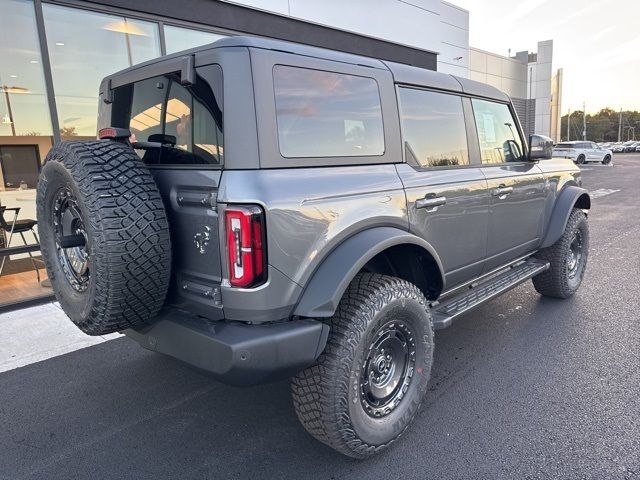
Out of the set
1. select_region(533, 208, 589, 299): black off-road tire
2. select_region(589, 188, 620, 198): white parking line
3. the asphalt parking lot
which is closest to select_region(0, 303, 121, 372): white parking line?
the asphalt parking lot

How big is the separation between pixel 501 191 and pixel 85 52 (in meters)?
5.74

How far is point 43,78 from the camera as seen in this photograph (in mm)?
5609

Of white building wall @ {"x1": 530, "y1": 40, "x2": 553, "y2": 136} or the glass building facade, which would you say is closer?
the glass building facade

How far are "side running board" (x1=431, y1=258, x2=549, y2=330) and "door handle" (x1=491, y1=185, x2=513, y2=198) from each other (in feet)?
2.38

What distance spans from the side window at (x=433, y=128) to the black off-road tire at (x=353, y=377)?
95 centimetres

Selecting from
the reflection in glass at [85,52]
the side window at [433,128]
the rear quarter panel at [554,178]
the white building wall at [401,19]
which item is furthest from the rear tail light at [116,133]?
the white building wall at [401,19]

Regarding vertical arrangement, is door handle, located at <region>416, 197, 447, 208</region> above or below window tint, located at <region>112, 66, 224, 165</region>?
below

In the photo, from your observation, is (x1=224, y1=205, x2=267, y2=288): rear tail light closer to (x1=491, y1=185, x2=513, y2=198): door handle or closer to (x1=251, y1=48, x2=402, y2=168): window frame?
(x1=251, y1=48, x2=402, y2=168): window frame

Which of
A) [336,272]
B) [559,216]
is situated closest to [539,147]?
[559,216]

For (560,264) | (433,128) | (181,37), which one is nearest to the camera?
(433,128)

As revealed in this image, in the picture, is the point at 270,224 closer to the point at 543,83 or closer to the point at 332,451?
the point at 332,451

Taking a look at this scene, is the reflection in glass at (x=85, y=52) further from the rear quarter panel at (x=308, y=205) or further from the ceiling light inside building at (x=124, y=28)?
the rear quarter panel at (x=308, y=205)

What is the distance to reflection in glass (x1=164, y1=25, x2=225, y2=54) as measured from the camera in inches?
264

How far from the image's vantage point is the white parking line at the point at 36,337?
3.81 metres
